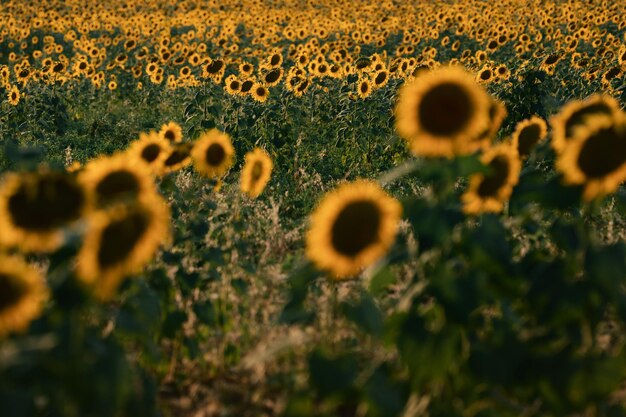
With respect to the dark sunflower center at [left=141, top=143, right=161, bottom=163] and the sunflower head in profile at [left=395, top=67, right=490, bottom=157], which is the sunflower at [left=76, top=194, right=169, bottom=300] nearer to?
the sunflower head in profile at [left=395, top=67, right=490, bottom=157]

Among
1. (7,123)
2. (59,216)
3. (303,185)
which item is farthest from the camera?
(7,123)

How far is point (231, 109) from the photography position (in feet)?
27.0

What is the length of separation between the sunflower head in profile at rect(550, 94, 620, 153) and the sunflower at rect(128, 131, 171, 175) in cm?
211

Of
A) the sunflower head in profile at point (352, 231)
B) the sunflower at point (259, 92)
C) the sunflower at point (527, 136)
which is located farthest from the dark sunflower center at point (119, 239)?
the sunflower at point (259, 92)

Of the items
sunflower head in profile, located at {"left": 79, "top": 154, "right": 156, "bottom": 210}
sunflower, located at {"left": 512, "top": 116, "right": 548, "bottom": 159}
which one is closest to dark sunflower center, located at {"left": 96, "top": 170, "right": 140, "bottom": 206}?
sunflower head in profile, located at {"left": 79, "top": 154, "right": 156, "bottom": 210}

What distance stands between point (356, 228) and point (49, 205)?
3.67 ft

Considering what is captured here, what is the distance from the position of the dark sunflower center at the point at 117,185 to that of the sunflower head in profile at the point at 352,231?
842mm

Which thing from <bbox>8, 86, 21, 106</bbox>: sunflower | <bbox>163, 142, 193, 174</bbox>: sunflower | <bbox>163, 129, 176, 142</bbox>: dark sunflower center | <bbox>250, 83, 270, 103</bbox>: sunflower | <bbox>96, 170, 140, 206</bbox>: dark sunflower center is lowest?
<bbox>96, 170, 140, 206</bbox>: dark sunflower center

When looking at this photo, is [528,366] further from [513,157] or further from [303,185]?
[303,185]

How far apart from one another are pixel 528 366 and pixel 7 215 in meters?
2.04

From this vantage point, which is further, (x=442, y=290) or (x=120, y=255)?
(x=442, y=290)

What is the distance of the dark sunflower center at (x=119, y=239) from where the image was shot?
206 centimetres

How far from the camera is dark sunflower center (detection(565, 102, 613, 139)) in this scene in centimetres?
294

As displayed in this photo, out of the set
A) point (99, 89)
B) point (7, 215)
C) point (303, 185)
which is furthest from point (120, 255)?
point (99, 89)
